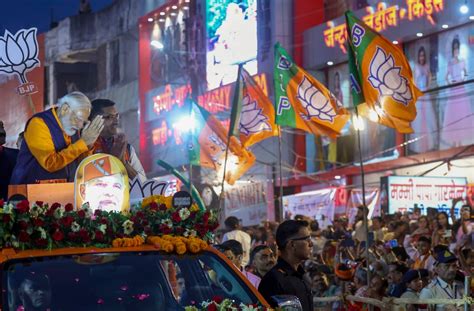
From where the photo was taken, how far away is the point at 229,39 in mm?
42312

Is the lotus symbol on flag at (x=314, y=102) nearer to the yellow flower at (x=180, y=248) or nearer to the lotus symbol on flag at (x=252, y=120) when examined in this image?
the lotus symbol on flag at (x=252, y=120)

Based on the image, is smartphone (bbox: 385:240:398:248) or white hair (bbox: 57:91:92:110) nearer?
white hair (bbox: 57:91:92:110)

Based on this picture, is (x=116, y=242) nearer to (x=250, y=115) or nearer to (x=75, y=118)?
(x=75, y=118)

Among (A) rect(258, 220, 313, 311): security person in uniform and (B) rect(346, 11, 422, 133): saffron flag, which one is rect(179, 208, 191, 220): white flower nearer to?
(A) rect(258, 220, 313, 311): security person in uniform

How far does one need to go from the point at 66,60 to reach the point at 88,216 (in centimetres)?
5489

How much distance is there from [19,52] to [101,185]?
2715mm

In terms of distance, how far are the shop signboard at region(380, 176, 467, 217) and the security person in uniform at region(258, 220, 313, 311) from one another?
14.6 metres

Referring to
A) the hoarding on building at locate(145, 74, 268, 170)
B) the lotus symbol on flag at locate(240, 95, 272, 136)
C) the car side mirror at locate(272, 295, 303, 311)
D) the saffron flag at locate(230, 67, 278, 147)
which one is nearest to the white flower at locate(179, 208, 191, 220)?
the car side mirror at locate(272, 295, 303, 311)

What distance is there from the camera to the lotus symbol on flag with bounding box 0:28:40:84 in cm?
1062

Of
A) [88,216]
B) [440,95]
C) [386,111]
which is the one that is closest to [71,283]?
[88,216]

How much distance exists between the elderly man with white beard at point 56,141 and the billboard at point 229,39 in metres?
30.1

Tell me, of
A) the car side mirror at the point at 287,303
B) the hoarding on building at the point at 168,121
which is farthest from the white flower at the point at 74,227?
the hoarding on building at the point at 168,121

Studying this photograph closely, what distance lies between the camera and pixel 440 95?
30844mm

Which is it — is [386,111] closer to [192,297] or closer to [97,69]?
[192,297]
